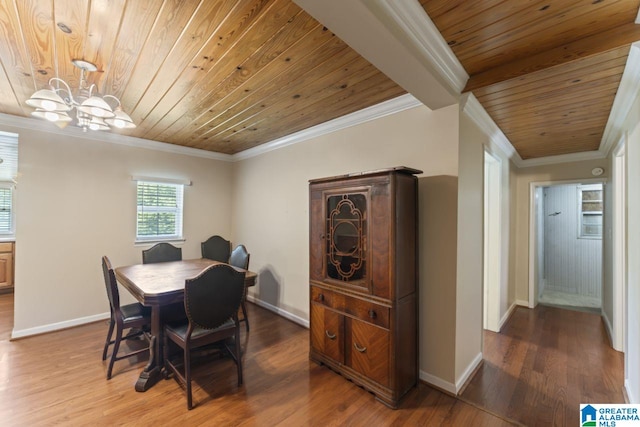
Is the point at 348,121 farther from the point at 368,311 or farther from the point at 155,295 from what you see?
the point at 155,295

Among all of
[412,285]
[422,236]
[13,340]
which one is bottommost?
[13,340]

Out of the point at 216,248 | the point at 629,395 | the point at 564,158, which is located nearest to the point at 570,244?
the point at 564,158

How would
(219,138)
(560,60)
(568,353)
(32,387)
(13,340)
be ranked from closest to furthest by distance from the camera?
(560,60) → (32,387) → (568,353) → (13,340) → (219,138)

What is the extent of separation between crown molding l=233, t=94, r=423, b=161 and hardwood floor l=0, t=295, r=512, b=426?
239cm

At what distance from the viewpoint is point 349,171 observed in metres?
2.90

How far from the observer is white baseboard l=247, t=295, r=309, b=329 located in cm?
344

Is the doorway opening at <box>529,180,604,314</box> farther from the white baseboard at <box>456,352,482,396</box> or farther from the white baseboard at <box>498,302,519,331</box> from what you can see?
the white baseboard at <box>456,352,482,396</box>

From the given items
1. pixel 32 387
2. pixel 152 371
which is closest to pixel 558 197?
pixel 152 371

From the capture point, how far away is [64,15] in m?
1.47

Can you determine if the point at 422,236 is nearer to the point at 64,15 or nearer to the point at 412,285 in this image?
the point at 412,285

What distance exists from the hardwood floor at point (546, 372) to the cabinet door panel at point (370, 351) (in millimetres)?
687

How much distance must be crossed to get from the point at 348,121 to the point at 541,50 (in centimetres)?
161

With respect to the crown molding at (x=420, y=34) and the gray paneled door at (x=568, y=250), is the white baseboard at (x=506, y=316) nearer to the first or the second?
the gray paneled door at (x=568, y=250)

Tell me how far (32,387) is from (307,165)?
10.4 feet
